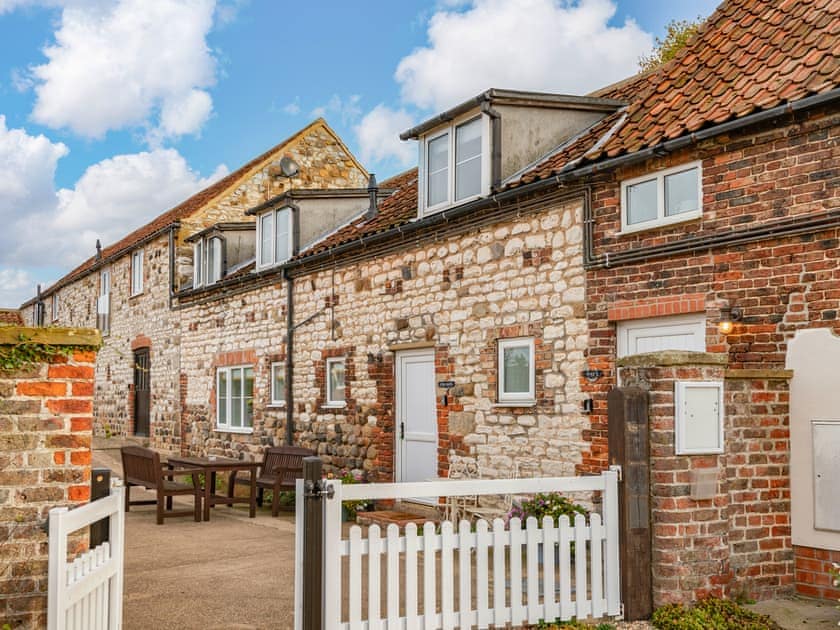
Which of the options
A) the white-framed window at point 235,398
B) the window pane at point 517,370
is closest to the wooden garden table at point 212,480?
the window pane at point 517,370

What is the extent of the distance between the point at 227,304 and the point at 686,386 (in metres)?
13.0

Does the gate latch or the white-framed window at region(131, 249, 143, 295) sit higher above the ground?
the white-framed window at region(131, 249, 143, 295)

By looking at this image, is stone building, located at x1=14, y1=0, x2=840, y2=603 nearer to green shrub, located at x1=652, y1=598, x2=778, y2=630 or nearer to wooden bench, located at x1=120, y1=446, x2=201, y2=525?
green shrub, located at x1=652, y1=598, x2=778, y2=630

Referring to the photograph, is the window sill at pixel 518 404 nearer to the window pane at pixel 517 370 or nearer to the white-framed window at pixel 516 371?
the white-framed window at pixel 516 371

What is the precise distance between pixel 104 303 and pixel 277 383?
40.0 ft

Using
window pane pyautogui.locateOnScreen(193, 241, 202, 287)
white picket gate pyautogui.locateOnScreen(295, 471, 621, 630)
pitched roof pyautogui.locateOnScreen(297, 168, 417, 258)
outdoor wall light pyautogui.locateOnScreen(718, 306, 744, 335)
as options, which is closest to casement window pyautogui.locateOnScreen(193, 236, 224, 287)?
window pane pyautogui.locateOnScreen(193, 241, 202, 287)

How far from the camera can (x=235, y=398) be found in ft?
58.4

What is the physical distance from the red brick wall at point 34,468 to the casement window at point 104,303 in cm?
2216

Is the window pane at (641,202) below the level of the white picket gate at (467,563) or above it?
above

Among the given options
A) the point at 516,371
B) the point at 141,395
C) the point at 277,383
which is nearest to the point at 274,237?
the point at 277,383

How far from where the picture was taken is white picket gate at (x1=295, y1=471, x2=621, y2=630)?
553cm

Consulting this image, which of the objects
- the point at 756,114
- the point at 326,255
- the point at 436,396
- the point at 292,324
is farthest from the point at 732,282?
the point at 292,324

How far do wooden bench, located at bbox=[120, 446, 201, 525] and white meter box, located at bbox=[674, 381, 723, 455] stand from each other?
744 centimetres

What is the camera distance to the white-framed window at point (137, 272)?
77.5 ft
